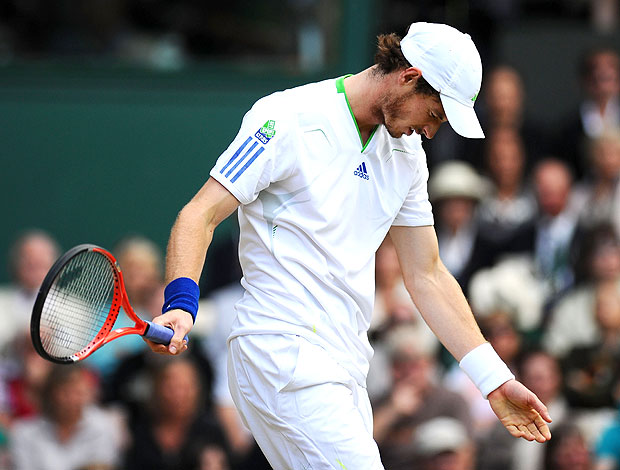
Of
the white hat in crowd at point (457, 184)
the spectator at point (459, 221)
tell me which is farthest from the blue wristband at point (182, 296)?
the white hat in crowd at point (457, 184)

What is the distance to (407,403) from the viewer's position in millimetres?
6875

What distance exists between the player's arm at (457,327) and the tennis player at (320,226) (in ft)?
0.11

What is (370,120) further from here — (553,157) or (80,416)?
(553,157)

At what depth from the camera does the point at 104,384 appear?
7.02 m

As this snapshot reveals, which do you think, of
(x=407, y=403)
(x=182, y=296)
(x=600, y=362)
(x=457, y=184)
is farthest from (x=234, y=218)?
(x=182, y=296)

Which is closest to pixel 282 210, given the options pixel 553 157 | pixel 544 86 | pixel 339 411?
pixel 339 411

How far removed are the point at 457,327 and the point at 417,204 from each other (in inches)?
19.0

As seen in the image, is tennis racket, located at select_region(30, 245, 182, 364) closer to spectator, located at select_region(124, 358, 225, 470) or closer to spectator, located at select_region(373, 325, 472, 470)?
spectator, located at select_region(124, 358, 225, 470)

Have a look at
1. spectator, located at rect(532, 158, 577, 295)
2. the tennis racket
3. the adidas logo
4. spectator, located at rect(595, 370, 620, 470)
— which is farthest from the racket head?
spectator, located at rect(532, 158, 577, 295)

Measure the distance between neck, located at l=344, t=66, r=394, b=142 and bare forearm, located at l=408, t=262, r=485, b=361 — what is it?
0.66 meters

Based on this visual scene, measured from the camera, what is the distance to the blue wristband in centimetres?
361

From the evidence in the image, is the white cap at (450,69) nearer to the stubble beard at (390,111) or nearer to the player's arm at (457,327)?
the stubble beard at (390,111)

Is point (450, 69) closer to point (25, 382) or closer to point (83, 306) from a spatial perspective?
point (83, 306)

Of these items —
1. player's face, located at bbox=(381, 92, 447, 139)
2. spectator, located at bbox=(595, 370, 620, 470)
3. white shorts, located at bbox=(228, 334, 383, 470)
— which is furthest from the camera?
spectator, located at bbox=(595, 370, 620, 470)
